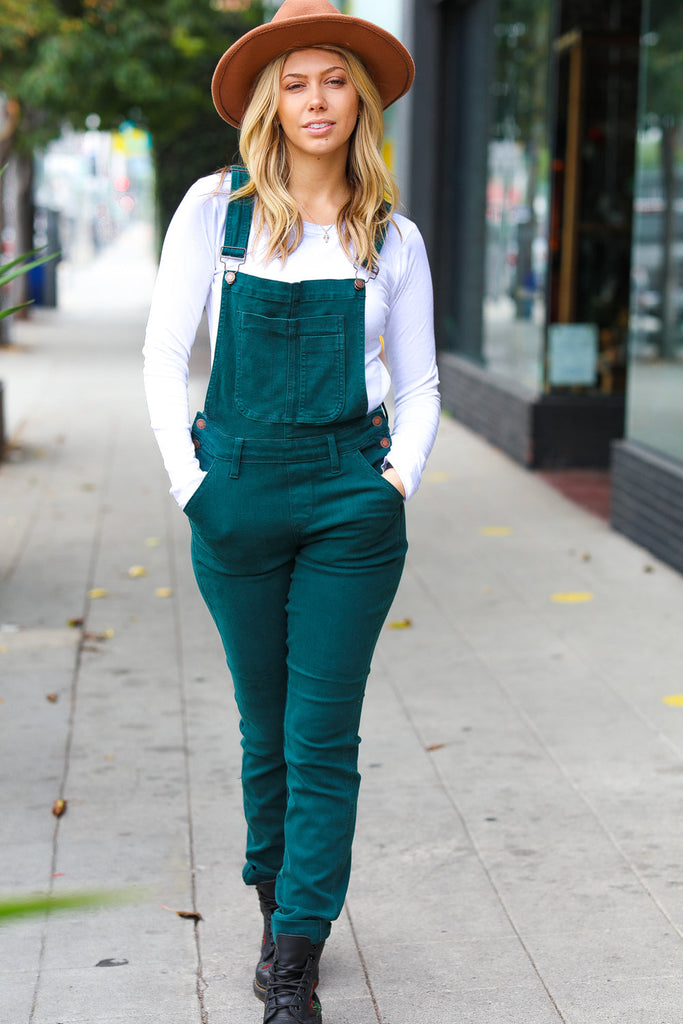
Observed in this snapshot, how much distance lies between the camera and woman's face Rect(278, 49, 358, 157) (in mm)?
2562

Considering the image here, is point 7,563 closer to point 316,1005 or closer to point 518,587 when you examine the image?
point 518,587

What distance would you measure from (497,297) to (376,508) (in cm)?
878

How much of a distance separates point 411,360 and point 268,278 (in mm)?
363

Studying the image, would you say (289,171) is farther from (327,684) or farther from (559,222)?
(559,222)

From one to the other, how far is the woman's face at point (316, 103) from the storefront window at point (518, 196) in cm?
724

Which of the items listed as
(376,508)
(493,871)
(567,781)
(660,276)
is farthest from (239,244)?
(660,276)

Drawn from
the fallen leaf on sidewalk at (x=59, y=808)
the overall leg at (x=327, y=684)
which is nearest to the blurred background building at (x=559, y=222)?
the fallen leaf on sidewalk at (x=59, y=808)

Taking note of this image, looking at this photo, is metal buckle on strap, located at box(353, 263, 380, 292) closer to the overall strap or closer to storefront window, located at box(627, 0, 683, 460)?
the overall strap

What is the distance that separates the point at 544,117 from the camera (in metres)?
9.81

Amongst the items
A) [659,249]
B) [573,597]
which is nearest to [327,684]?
[573,597]

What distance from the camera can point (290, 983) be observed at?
8.75 ft

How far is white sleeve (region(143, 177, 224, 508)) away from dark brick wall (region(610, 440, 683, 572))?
4307 mm

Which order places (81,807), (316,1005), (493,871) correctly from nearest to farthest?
(316,1005) → (493,871) → (81,807)

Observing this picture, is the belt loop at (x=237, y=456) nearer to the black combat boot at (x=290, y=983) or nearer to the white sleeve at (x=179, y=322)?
the white sleeve at (x=179, y=322)
